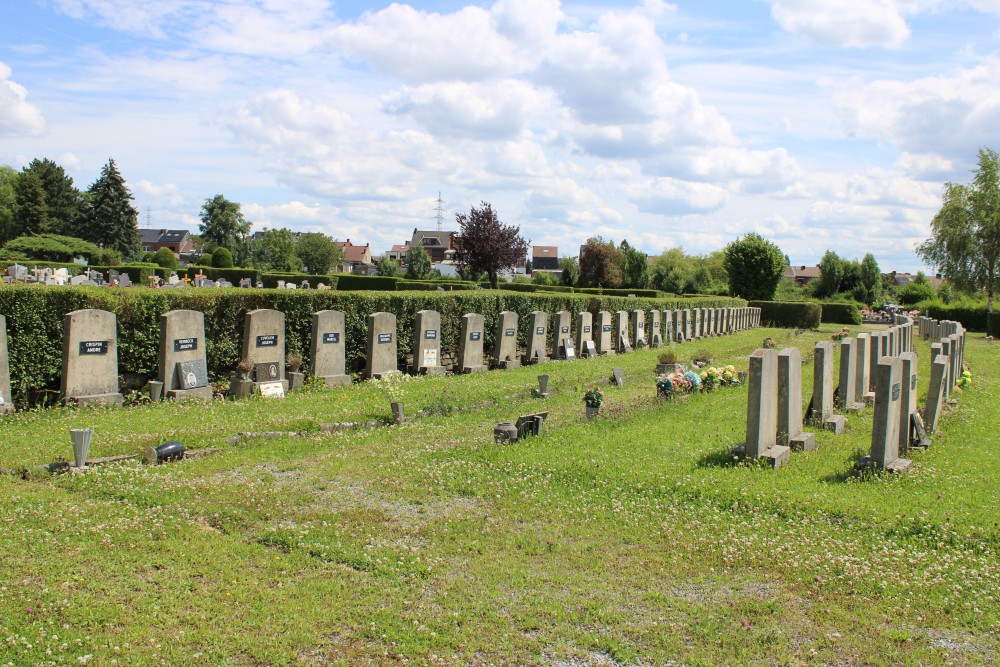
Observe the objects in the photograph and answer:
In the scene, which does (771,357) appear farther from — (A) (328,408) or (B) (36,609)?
(B) (36,609)

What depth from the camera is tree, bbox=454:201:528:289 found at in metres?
54.7

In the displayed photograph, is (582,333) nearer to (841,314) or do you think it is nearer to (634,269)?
(841,314)

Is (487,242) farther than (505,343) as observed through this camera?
Yes

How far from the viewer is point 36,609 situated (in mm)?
4664

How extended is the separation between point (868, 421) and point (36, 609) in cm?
1044

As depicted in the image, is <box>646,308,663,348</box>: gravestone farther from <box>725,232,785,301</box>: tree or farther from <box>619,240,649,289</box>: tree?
<box>619,240,649,289</box>: tree

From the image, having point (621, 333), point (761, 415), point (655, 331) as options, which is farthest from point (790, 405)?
point (655, 331)

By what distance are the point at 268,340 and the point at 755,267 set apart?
54.2 meters

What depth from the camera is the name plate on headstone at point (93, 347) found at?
1148cm

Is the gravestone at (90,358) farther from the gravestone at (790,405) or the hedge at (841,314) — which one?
the hedge at (841,314)

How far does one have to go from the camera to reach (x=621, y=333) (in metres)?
23.7

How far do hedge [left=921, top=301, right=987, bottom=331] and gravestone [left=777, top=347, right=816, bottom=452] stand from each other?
44.6 m

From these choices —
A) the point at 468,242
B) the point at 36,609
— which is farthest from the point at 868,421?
the point at 468,242

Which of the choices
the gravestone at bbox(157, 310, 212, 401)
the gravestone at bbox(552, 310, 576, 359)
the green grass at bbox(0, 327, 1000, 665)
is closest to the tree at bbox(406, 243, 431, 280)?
the gravestone at bbox(552, 310, 576, 359)
